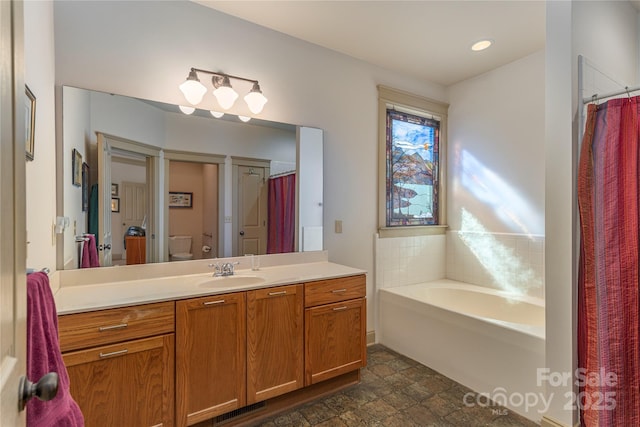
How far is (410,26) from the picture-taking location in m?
2.41

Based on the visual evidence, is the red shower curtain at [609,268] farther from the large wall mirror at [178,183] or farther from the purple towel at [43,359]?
the purple towel at [43,359]

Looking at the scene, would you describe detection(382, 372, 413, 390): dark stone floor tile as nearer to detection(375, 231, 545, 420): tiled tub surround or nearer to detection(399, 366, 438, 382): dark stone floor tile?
detection(399, 366, 438, 382): dark stone floor tile

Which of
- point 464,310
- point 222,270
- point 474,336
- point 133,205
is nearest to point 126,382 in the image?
point 222,270

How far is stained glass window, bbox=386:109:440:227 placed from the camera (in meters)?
3.19

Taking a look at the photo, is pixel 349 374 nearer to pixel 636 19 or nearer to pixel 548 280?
pixel 548 280

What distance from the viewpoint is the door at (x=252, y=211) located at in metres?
2.38

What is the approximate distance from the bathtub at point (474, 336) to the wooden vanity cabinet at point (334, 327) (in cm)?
66

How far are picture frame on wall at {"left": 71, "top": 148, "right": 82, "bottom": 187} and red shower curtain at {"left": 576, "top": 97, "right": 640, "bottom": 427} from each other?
9.16ft

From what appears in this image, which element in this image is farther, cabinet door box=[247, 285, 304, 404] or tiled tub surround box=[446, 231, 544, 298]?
tiled tub surround box=[446, 231, 544, 298]

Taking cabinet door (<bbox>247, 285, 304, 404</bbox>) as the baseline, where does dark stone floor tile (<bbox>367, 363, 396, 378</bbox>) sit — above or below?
below

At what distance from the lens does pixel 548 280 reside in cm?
183

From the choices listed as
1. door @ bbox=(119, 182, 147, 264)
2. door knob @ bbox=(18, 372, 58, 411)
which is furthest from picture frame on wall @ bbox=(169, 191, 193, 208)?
door knob @ bbox=(18, 372, 58, 411)

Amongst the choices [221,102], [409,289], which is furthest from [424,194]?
[221,102]

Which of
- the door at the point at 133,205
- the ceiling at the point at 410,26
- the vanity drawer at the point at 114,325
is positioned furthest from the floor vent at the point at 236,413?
the ceiling at the point at 410,26
